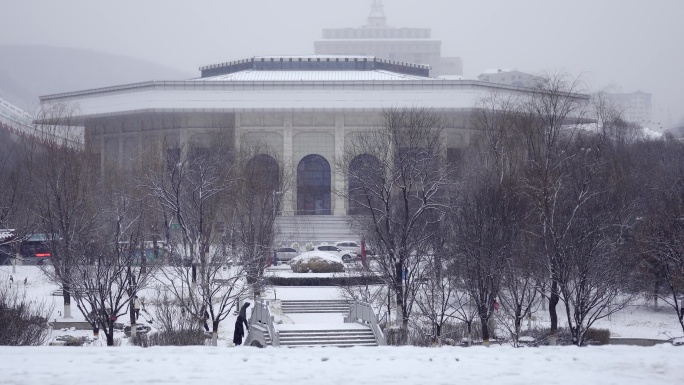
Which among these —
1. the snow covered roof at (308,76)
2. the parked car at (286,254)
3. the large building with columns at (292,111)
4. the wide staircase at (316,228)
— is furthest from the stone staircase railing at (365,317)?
the snow covered roof at (308,76)

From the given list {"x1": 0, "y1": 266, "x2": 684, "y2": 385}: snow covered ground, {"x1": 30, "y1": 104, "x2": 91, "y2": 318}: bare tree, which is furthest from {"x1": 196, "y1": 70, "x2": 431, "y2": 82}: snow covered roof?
{"x1": 0, "y1": 266, "x2": 684, "y2": 385}: snow covered ground

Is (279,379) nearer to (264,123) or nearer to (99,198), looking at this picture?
(99,198)

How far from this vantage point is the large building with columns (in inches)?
1943

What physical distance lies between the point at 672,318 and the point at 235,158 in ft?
59.9

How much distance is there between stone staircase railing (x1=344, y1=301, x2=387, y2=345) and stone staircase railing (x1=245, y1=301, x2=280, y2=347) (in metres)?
2.28

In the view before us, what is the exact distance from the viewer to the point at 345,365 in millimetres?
8898

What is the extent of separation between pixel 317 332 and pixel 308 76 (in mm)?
36125

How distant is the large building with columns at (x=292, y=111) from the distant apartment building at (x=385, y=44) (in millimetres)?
109716

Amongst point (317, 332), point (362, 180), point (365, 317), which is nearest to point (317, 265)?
point (362, 180)

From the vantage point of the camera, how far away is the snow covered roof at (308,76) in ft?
173

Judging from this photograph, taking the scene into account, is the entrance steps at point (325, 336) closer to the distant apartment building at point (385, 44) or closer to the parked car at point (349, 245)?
the parked car at point (349, 245)

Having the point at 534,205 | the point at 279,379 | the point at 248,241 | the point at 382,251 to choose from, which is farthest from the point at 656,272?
the point at 279,379

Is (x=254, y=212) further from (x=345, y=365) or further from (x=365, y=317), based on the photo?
(x=345, y=365)

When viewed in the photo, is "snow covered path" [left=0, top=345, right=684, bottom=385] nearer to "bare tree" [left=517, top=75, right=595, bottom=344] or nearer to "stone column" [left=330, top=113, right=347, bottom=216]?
"bare tree" [left=517, top=75, right=595, bottom=344]
